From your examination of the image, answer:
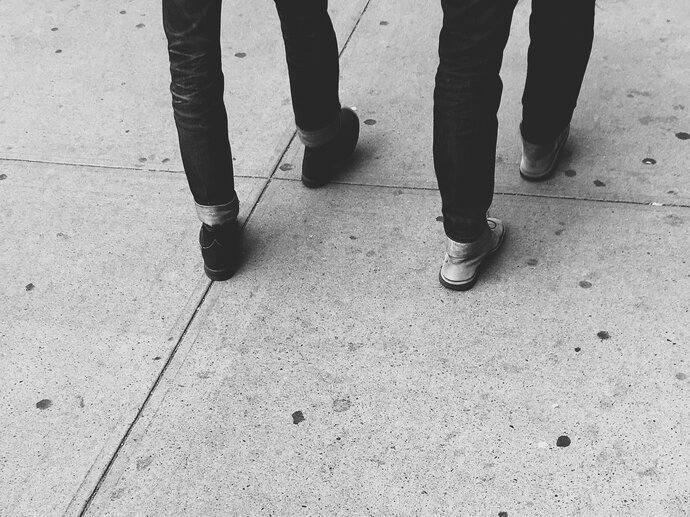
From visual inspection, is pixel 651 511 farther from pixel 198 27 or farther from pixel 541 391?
pixel 198 27

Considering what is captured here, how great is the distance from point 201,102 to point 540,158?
112cm

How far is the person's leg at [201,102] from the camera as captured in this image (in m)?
2.17

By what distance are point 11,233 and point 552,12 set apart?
1846mm

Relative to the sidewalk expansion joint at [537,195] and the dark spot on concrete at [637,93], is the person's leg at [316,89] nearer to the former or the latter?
the sidewalk expansion joint at [537,195]

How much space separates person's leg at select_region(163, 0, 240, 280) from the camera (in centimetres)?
218

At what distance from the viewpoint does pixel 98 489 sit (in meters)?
2.04

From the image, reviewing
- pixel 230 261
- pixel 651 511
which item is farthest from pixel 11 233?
pixel 651 511

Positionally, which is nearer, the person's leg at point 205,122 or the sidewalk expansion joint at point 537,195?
the person's leg at point 205,122

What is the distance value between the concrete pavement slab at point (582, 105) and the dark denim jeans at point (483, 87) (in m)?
0.25

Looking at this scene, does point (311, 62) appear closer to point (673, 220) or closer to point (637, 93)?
point (673, 220)

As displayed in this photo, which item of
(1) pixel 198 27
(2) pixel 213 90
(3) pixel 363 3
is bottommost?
(3) pixel 363 3

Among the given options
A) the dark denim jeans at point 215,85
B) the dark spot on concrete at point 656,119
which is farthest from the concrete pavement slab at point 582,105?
the dark denim jeans at point 215,85

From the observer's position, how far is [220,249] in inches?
101

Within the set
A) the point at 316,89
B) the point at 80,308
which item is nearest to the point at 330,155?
the point at 316,89
